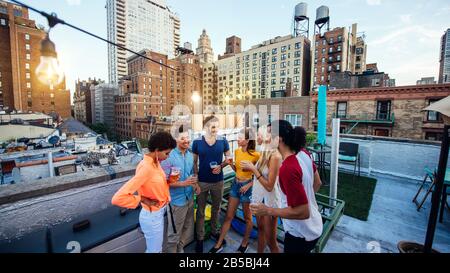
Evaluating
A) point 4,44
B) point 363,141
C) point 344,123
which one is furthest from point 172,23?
point 363,141

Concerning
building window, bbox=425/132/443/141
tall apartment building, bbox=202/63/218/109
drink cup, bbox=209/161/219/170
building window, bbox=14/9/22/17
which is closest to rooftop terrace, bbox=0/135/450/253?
drink cup, bbox=209/161/219/170

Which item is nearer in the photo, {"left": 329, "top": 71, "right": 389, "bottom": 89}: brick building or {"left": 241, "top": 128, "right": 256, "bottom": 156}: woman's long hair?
{"left": 241, "top": 128, "right": 256, "bottom": 156}: woman's long hair

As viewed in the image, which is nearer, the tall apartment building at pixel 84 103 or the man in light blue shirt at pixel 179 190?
the man in light blue shirt at pixel 179 190

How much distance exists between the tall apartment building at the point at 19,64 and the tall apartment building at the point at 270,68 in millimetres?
48627

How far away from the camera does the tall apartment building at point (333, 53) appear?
44875mm

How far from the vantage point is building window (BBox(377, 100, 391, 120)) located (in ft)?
67.2

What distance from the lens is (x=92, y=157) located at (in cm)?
1524

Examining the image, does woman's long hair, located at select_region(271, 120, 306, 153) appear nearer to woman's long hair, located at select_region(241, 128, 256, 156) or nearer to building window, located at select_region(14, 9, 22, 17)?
woman's long hair, located at select_region(241, 128, 256, 156)

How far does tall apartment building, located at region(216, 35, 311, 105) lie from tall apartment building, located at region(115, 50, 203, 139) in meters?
13.4

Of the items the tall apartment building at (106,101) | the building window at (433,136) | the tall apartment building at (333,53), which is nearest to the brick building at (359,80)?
the building window at (433,136)

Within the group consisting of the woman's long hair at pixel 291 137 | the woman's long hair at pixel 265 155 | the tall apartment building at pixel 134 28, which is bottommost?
the woman's long hair at pixel 265 155

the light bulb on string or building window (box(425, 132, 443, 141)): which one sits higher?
the light bulb on string

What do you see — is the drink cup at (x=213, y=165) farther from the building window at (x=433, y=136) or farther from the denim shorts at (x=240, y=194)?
the building window at (x=433, y=136)
